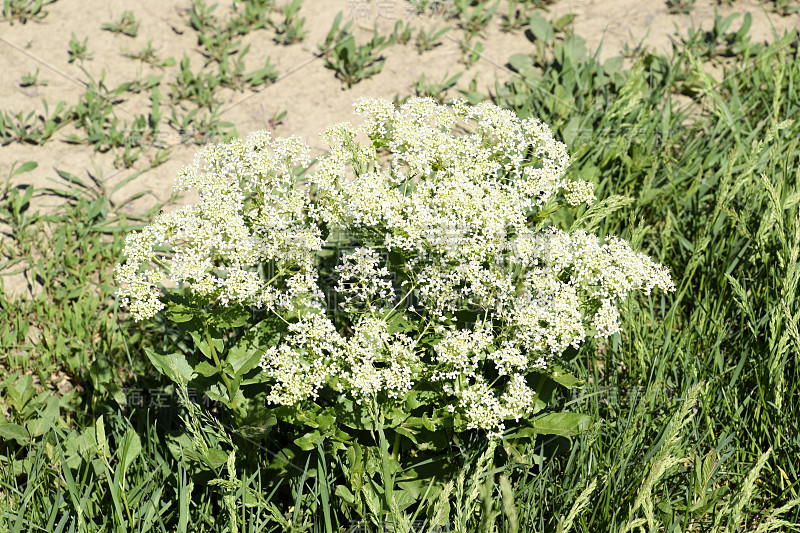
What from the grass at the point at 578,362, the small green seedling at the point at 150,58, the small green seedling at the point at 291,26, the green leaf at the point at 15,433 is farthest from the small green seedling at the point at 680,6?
the green leaf at the point at 15,433

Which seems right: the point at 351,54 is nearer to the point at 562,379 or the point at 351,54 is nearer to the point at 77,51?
the point at 77,51

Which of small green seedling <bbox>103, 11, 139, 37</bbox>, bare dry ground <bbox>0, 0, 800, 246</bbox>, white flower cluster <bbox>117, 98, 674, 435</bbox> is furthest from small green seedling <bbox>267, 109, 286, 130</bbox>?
white flower cluster <bbox>117, 98, 674, 435</bbox>

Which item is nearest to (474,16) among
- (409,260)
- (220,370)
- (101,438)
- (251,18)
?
(251,18)

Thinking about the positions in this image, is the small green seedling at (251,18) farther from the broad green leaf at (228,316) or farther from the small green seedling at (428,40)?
the broad green leaf at (228,316)

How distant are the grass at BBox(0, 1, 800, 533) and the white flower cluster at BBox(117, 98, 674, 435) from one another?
401 mm

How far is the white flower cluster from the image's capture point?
268 cm

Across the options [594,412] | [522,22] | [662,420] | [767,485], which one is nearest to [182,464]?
[594,412]

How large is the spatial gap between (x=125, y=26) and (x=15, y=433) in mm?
4677

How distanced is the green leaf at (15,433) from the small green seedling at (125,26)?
4.52m

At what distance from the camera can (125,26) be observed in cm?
697

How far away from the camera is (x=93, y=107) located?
20.0 ft

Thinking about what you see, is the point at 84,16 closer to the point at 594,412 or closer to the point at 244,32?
the point at 244,32

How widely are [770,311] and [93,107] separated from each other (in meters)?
5.35

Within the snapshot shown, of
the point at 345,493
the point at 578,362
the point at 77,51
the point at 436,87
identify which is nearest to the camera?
the point at 345,493
